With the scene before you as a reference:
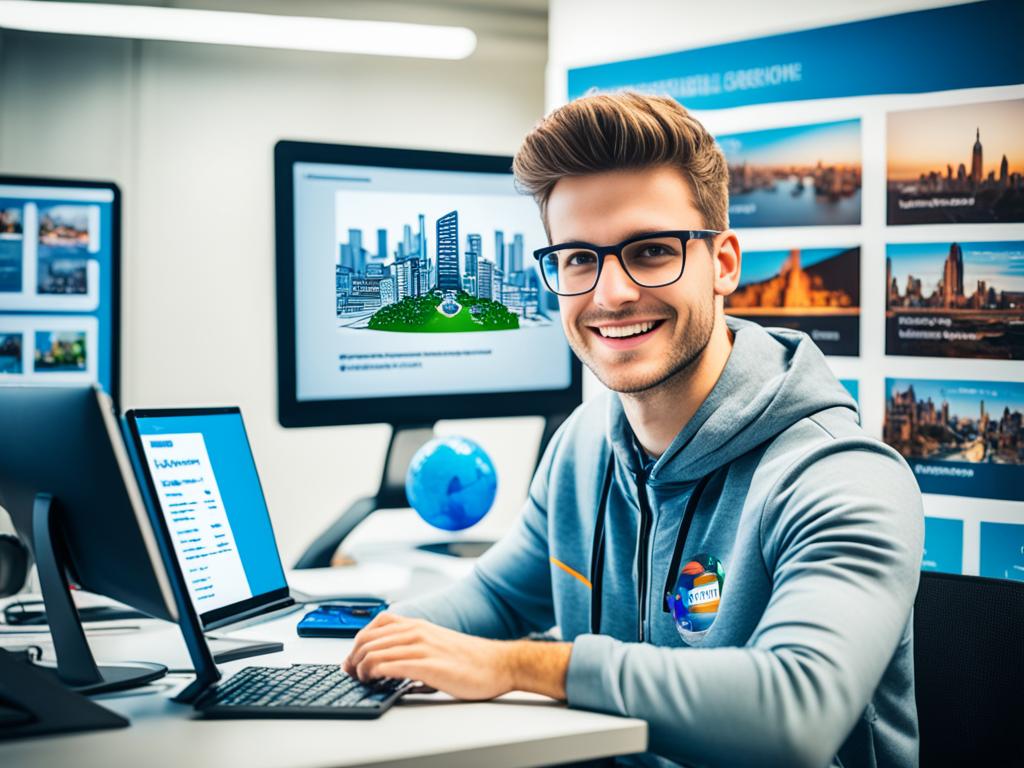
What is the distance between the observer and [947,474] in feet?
5.99

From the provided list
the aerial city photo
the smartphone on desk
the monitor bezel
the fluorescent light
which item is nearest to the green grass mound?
the aerial city photo

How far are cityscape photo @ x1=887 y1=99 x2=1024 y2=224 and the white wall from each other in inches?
95.4

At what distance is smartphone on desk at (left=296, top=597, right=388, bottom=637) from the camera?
1.40 metres

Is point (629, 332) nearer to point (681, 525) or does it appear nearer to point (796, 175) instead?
point (681, 525)

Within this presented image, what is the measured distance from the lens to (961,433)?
5.92 feet

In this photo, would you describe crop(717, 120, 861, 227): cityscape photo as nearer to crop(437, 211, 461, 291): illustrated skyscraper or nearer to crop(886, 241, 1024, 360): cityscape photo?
crop(886, 241, 1024, 360): cityscape photo

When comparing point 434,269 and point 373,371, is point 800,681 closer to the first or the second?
point 434,269

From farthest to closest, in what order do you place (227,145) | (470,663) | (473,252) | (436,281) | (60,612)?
1. (227,145)
2. (473,252)
3. (436,281)
4. (60,612)
5. (470,663)

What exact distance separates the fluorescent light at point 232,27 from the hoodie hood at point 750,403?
1.92 meters

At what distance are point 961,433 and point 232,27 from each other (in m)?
2.37

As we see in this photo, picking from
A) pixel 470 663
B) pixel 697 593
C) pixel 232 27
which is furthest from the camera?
pixel 232 27

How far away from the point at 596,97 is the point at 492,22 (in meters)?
2.83

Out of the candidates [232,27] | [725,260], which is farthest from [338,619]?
[232,27]

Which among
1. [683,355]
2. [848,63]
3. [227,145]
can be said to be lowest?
[683,355]
